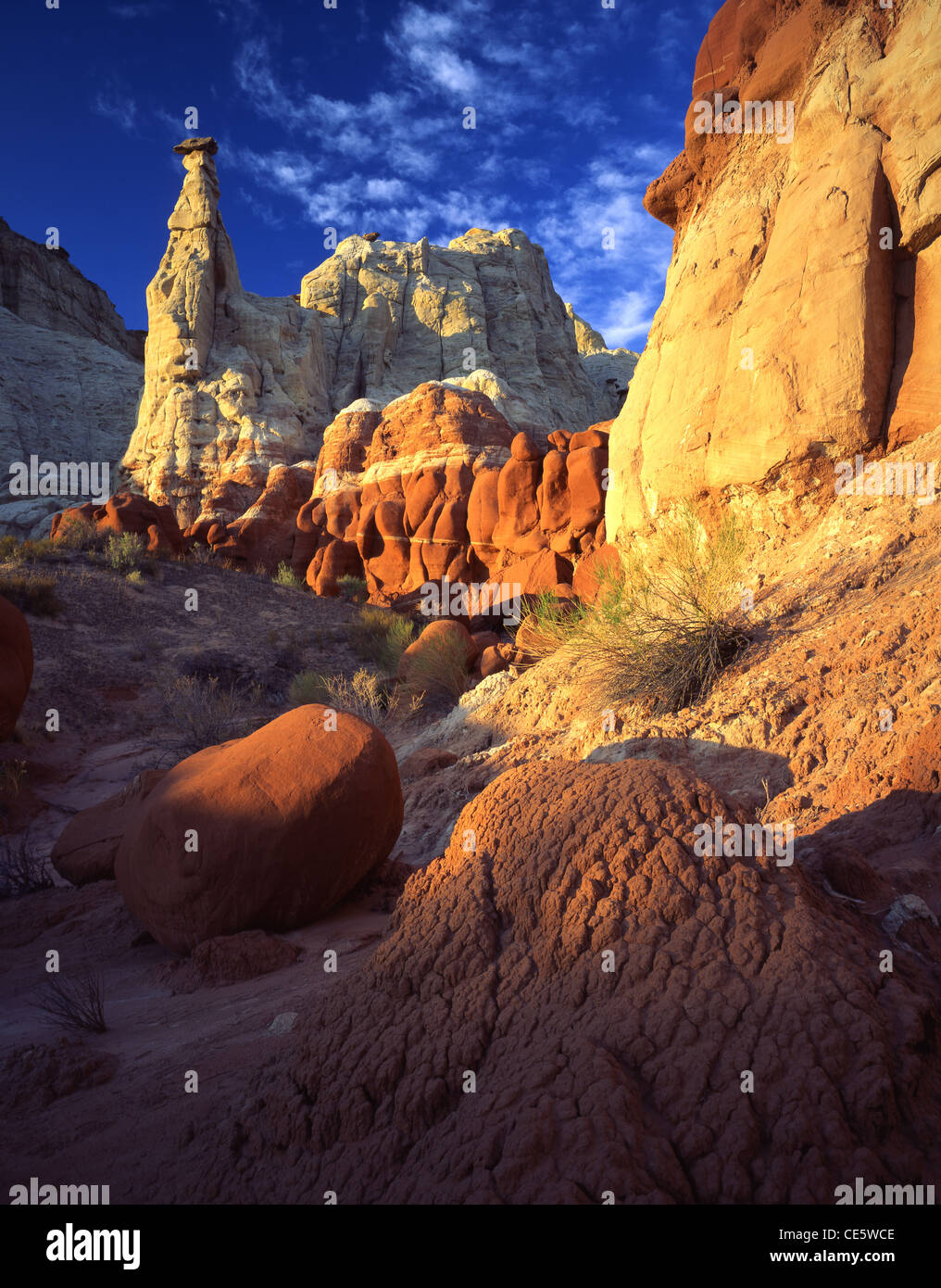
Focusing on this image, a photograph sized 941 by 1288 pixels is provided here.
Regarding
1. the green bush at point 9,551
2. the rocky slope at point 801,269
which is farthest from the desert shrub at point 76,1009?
the green bush at point 9,551

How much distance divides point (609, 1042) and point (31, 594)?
1730 centimetres

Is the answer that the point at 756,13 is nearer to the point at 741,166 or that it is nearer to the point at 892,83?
the point at 741,166

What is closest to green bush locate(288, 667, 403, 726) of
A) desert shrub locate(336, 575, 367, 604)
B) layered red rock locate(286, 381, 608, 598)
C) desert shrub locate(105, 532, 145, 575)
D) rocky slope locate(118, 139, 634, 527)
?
layered red rock locate(286, 381, 608, 598)

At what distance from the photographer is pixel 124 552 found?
779 inches

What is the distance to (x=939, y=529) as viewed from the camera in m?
5.38

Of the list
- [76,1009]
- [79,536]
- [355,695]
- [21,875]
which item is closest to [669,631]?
[76,1009]

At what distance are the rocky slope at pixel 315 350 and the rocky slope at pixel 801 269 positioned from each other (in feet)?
73.2

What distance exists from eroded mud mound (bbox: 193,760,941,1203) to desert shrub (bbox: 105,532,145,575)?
19370 mm

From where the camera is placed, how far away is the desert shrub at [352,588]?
2386cm

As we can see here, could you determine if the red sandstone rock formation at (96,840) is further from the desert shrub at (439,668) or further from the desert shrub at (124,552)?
the desert shrub at (124,552)

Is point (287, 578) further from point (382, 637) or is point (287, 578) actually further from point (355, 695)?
point (355, 695)
